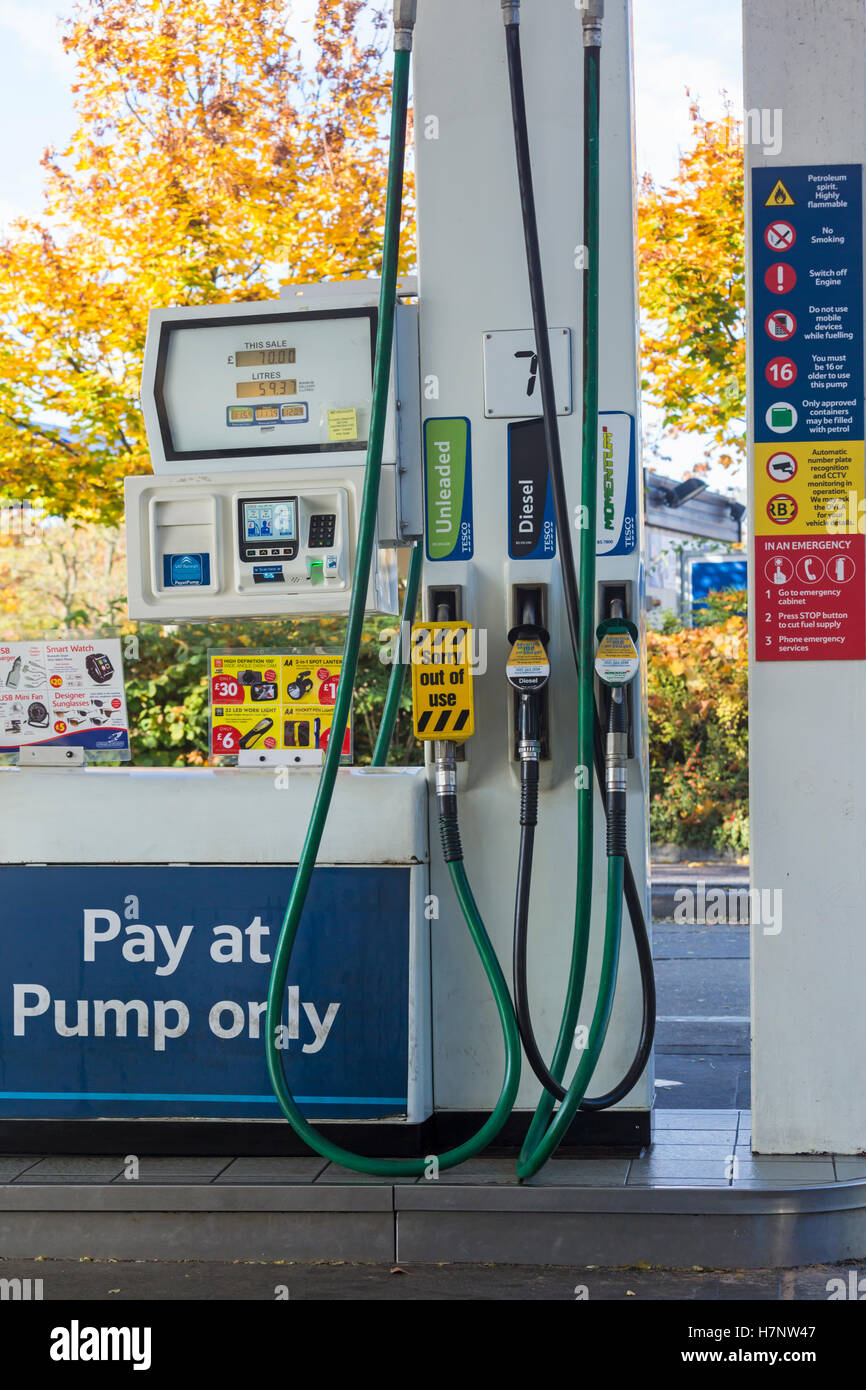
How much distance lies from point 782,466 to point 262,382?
4.99ft

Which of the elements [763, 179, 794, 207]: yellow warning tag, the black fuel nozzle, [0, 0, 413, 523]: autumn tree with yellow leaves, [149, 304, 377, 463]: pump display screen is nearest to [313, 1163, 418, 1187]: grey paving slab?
the black fuel nozzle

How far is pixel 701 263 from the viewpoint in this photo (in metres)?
10.6

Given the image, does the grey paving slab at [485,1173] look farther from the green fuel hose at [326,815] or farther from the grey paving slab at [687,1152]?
the grey paving slab at [687,1152]

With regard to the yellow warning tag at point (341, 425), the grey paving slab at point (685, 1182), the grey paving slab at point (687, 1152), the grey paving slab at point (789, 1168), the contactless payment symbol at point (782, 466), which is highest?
the yellow warning tag at point (341, 425)

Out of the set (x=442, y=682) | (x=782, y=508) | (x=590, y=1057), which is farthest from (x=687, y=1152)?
(x=782, y=508)

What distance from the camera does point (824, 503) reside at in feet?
13.0

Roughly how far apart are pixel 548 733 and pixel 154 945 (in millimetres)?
1294

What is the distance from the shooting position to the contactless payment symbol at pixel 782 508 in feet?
13.1

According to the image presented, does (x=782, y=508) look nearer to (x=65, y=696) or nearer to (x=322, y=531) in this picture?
(x=322, y=531)

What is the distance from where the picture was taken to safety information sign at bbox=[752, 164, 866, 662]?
3953 millimetres

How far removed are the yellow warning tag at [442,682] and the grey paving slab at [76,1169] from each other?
1505mm

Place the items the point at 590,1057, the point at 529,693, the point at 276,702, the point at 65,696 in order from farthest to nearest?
the point at 65,696, the point at 276,702, the point at 529,693, the point at 590,1057

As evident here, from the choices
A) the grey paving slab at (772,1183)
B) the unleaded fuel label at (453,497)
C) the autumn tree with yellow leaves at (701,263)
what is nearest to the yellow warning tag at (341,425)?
the unleaded fuel label at (453,497)
